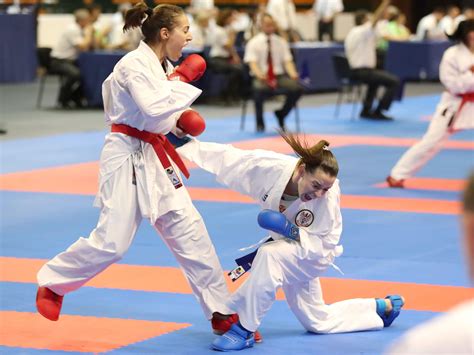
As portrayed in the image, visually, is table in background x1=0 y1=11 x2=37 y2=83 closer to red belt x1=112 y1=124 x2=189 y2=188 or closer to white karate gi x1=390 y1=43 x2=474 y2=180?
white karate gi x1=390 y1=43 x2=474 y2=180

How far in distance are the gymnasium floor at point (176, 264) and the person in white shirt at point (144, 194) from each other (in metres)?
0.31

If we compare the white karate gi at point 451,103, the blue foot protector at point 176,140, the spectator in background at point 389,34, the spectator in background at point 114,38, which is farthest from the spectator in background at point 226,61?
the blue foot protector at point 176,140

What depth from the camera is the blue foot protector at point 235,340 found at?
4.85 meters

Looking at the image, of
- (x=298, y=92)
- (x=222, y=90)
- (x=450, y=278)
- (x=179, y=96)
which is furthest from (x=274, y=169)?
(x=222, y=90)

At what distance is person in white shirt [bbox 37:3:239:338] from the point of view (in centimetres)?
491

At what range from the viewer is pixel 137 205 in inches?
197

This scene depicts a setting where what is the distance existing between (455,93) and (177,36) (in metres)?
5.18

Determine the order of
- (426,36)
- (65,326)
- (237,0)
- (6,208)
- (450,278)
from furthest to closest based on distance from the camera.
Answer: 1. (237,0)
2. (426,36)
3. (6,208)
4. (450,278)
5. (65,326)

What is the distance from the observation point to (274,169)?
4906 millimetres

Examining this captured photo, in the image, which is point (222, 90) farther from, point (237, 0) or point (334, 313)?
point (334, 313)

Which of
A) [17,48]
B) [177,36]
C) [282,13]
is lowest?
[17,48]

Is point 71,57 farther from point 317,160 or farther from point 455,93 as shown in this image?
point 317,160

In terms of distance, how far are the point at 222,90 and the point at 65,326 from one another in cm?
1402

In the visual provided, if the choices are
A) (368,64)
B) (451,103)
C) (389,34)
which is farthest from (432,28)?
(451,103)
